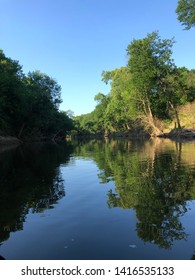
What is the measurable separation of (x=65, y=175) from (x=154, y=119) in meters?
56.2

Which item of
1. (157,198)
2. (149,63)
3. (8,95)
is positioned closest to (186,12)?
(149,63)

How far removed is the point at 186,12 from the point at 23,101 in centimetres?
4148

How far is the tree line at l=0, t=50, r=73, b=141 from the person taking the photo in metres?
57.7

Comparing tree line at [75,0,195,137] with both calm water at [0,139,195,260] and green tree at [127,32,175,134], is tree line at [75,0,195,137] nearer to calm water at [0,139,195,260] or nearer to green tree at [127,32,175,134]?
green tree at [127,32,175,134]

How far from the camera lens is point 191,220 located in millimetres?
7523

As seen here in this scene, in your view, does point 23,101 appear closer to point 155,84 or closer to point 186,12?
point 155,84

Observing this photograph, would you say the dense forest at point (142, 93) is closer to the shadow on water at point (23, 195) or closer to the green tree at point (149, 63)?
the green tree at point (149, 63)

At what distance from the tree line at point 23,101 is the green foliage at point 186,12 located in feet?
111

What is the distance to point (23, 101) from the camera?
212 ft

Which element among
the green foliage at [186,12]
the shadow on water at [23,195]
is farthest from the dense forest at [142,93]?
the shadow on water at [23,195]

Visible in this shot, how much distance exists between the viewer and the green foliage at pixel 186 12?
36.0m

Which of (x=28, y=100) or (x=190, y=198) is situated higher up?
(x=28, y=100)
